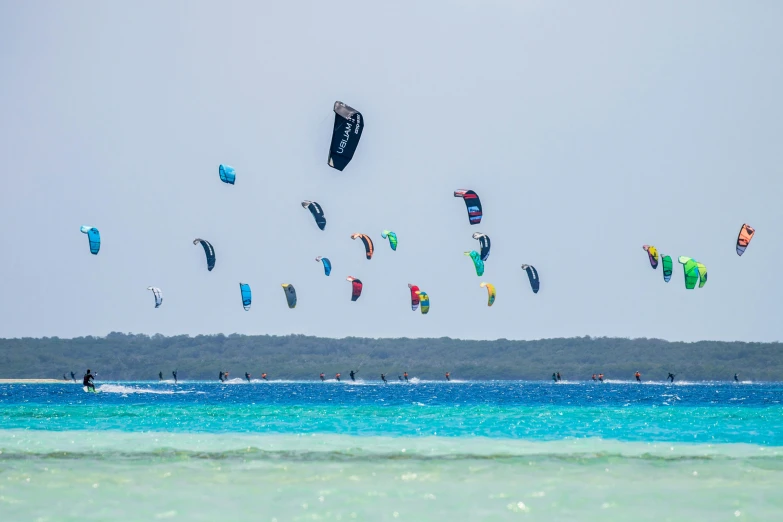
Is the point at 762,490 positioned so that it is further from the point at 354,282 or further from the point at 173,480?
the point at 354,282

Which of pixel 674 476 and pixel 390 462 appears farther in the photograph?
pixel 390 462

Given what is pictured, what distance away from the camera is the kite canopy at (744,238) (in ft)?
129

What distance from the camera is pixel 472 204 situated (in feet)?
119

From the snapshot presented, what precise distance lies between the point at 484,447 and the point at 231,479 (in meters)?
6.97

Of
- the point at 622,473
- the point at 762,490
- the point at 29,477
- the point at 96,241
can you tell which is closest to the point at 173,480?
the point at 29,477

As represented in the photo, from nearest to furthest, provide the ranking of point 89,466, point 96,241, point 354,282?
point 89,466
point 96,241
point 354,282

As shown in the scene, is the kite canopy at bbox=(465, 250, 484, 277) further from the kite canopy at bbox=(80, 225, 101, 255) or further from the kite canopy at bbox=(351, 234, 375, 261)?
the kite canopy at bbox=(80, 225, 101, 255)

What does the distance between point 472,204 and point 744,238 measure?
10823mm

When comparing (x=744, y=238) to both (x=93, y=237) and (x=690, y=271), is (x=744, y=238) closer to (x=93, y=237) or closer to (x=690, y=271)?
(x=690, y=271)

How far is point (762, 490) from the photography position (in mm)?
15352

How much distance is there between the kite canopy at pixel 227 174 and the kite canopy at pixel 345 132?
11.8m

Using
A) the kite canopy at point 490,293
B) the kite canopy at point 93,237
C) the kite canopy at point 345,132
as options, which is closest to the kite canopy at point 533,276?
the kite canopy at point 490,293

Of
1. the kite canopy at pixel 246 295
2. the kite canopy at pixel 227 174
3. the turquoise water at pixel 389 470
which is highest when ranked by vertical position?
the kite canopy at pixel 227 174

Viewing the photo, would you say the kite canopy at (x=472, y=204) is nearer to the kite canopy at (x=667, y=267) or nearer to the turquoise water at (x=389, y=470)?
the turquoise water at (x=389, y=470)
